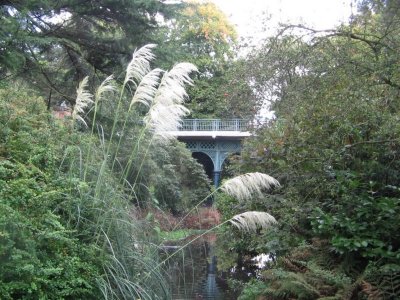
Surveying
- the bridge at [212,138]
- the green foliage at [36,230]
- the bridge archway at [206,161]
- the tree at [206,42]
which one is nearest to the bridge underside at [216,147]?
the bridge at [212,138]

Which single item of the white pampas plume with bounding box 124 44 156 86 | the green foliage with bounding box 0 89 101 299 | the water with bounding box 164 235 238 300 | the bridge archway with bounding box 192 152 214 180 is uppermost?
the bridge archway with bounding box 192 152 214 180

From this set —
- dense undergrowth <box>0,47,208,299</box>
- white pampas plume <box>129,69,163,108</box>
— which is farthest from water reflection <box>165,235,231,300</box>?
white pampas plume <box>129,69,163,108</box>

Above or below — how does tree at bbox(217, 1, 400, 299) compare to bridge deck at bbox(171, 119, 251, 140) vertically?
below

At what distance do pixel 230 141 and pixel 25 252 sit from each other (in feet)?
79.7

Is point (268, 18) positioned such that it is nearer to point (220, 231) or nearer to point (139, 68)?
point (139, 68)

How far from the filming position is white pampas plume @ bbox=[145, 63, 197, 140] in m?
5.46

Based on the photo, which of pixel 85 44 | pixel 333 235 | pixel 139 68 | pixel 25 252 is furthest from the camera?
pixel 85 44

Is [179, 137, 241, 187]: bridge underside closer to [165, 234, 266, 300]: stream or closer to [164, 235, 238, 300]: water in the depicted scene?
[164, 235, 238, 300]: water

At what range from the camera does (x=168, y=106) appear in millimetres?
5504

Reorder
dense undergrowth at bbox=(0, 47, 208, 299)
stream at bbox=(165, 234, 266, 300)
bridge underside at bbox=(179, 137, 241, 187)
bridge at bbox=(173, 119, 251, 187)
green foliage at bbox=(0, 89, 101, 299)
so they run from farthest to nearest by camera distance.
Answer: bridge underside at bbox=(179, 137, 241, 187) < bridge at bbox=(173, 119, 251, 187) < stream at bbox=(165, 234, 266, 300) < dense undergrowth at bbox=(0, 47, 208, 299) < green foliage at bbox=(0, 89, 101, 299)

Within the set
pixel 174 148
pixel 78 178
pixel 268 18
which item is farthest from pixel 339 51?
pixel 174 148

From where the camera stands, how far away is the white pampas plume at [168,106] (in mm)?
5461

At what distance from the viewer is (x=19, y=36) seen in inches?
306

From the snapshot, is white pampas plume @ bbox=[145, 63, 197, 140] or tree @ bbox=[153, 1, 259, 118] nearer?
white pampas plume @ bbox=[145, 63, 197, 140]
